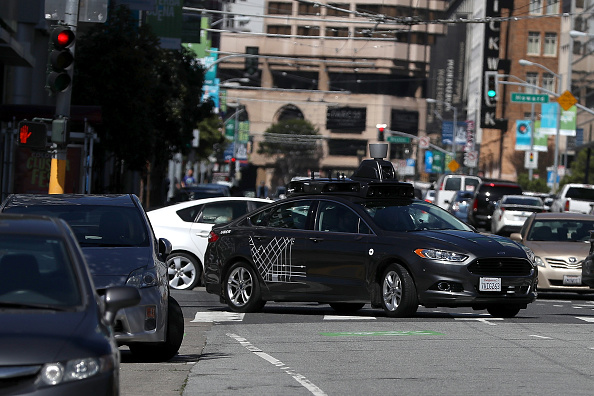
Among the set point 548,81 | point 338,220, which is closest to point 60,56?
point 338,220

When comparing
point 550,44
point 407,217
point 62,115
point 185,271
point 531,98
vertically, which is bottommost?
point 185,271

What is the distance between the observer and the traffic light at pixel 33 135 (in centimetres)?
1889

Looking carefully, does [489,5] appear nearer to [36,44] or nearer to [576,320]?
[36,44]

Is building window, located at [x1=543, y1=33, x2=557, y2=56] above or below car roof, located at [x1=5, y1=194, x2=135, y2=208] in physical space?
above

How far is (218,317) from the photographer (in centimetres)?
1597

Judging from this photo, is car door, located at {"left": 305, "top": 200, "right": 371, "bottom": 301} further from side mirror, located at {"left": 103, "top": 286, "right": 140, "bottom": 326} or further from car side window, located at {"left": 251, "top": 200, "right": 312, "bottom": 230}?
side mirror, located at {"left": 103, "top": 286, "right": 140, "bottom": 326}

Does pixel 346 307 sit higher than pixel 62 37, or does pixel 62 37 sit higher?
pixel 62 37

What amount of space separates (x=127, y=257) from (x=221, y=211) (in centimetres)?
1086

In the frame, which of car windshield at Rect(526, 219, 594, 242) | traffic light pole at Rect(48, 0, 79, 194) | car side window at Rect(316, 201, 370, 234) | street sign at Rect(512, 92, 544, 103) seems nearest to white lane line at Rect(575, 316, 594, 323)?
car side window at Rect(316, 201, 370, 234)

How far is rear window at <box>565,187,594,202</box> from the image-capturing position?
145 ft

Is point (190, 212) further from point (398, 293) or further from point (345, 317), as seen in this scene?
point (398, 293)

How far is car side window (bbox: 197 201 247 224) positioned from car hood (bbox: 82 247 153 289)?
10333 mm

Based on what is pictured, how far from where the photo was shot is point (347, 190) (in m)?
16.5

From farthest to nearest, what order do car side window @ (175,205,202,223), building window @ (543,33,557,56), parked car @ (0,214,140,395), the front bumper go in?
1. building window @ (543,33,557,56)
2. car side window @ (175,205,202,223)
3. the front bumper
4. parked car @ (0,214,140,395)
